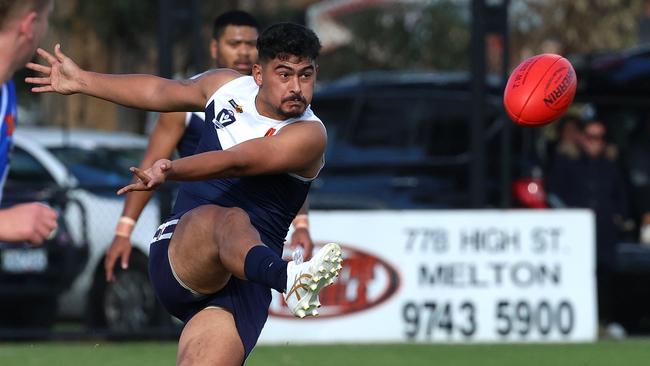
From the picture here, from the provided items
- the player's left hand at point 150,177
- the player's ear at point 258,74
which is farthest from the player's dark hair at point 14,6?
the player's ear at point 258,74

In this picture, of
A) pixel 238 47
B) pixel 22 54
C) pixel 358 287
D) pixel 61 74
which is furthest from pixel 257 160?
pixel 358 287

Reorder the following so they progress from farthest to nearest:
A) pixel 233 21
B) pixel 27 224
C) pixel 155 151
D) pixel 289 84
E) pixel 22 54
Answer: pixel 233 21
pixel 155 151
pixel 289 84
pixel 22 54
pixel 27 224

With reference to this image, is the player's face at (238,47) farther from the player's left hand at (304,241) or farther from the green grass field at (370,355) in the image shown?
the green grass field at (370,355)

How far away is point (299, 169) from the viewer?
278 inches

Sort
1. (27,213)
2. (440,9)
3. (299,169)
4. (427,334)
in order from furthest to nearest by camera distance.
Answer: (440,9), (427,334), (299,169), (27,213)

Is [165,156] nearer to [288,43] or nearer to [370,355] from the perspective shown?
[288,43]

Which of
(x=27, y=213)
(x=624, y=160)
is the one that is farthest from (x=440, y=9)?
(x=27, y=213)

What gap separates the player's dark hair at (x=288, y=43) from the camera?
7.03m

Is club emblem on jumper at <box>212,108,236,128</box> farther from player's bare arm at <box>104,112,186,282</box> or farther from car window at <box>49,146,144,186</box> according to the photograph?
car window at <box>49,146,144,186</box>

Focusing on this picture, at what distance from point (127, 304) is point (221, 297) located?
6.90 meters

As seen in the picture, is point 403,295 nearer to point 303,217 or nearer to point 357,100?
point 357,100

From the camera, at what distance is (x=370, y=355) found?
12281 millimetres

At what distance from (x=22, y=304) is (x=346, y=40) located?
17.8 metres

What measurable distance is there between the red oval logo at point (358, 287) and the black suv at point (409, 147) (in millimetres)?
842
